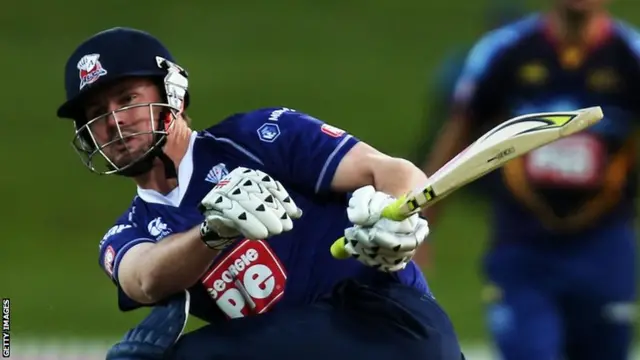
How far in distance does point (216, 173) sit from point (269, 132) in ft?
0.75

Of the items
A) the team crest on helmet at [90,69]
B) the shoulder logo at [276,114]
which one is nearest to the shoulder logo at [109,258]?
the team crest on helmet at [90,69]

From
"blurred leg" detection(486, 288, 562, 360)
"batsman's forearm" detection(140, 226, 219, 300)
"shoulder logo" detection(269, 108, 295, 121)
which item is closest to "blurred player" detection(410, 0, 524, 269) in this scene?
"blurred leg" detection(486, 288, 562, 360)

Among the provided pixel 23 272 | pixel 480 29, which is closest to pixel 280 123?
pixel 23 272

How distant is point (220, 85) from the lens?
1680 centimetres

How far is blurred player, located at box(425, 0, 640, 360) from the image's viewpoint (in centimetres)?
734

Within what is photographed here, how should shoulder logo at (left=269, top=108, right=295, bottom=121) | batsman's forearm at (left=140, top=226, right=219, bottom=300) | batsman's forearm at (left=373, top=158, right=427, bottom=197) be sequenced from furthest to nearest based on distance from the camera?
shoulder logo at (left=269, top=108, right=295, bottom=121) → batsman's forearm at (left=373, top=158, right=427, bottom=197) → batsman's forearm at (left=140, top=226, right=219, bottom=300)

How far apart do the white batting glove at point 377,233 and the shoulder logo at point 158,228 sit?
2.45 ft

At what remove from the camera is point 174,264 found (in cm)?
461

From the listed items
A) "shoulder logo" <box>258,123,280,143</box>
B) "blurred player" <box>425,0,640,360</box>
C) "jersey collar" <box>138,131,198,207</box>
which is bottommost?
"blurred player" <box>425,0,640,360</box>

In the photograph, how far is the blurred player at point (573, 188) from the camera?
734 cm

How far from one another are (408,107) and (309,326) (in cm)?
1204

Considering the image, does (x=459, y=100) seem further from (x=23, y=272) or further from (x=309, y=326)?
(x=23, y=272)

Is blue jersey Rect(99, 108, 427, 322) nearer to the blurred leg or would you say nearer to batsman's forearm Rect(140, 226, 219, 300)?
batsman's forearm Rect(140, 226, 219, 300)

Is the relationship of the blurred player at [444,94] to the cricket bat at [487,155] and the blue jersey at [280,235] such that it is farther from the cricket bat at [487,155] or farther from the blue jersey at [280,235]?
the cricket bat at [487,155]
